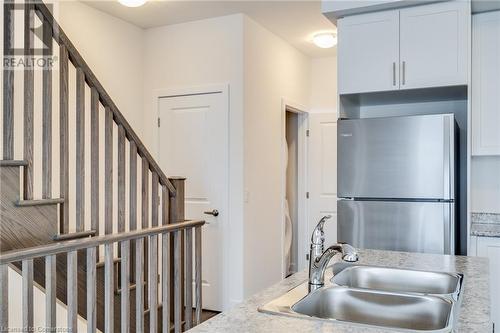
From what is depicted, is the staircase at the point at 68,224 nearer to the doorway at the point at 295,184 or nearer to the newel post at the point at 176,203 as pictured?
the newel post at the point at 176,203

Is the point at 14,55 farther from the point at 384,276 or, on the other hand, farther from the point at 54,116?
the point at 384,276

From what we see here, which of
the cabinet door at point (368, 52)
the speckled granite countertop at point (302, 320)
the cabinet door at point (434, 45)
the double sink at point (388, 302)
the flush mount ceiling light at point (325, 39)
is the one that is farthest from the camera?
the flush mount ceiling light at point (325, 39)

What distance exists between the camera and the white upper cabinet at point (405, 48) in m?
2.79

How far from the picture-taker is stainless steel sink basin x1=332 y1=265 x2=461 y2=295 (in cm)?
178

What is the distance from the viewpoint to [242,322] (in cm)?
124

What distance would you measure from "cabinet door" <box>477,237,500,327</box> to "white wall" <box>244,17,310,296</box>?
6.30ft

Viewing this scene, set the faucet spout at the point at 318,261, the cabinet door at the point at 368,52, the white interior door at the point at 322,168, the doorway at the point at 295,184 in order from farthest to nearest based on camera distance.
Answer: the doorway at the point at 295,184 → the white interior door at the point at 322,168 → the cabinet door at the point at 368,52 → the faucet spout at the point at 318,261

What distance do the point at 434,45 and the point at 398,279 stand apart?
1.67m

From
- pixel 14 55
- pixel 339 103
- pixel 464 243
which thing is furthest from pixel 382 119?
pixel 14 55

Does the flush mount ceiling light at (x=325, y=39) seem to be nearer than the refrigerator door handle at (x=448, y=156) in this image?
No

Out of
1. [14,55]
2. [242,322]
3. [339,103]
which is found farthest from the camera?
[339,103]

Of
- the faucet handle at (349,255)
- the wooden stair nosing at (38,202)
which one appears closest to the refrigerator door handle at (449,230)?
the faucet handle at (349,255)

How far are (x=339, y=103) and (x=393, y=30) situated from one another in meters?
0.59

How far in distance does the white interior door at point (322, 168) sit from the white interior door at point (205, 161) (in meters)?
1.70
